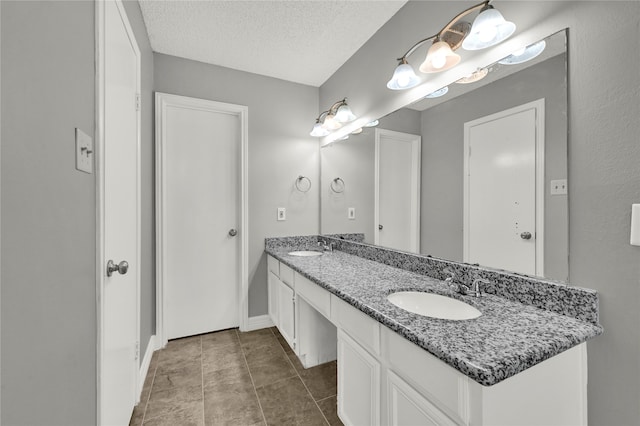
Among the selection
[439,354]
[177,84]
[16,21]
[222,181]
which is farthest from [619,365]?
[177,84]

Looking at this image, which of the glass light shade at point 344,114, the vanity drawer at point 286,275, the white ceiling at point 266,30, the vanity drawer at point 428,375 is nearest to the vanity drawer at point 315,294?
the vanity drawer at point 286,275

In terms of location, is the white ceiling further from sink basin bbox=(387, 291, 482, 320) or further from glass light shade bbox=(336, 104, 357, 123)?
sink basin bbox=(387, 291, 482, 320)

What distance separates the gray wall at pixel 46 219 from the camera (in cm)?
53

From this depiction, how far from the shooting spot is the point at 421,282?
56.3 inches

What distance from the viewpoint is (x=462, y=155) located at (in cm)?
139

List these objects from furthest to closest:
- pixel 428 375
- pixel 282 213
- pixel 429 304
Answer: pixel 282 213 → pixel 429 304 → pixel 428 375

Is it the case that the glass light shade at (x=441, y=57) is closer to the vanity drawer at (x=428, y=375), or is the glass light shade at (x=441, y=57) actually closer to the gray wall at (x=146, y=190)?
the vanity drawer at (x=428, y=375)

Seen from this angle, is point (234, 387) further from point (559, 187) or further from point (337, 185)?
point (559, 187)

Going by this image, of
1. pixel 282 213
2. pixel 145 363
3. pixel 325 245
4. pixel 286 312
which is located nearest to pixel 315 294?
pixel 286 312

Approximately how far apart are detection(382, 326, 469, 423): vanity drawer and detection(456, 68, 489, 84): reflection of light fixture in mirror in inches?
48.5

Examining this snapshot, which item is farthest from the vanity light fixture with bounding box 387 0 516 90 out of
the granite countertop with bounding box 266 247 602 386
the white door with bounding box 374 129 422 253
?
the granite countertop with bounding box 266 247 602 386

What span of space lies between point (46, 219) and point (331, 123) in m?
2.15

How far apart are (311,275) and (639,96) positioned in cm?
147

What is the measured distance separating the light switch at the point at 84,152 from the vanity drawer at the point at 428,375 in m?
1.17
